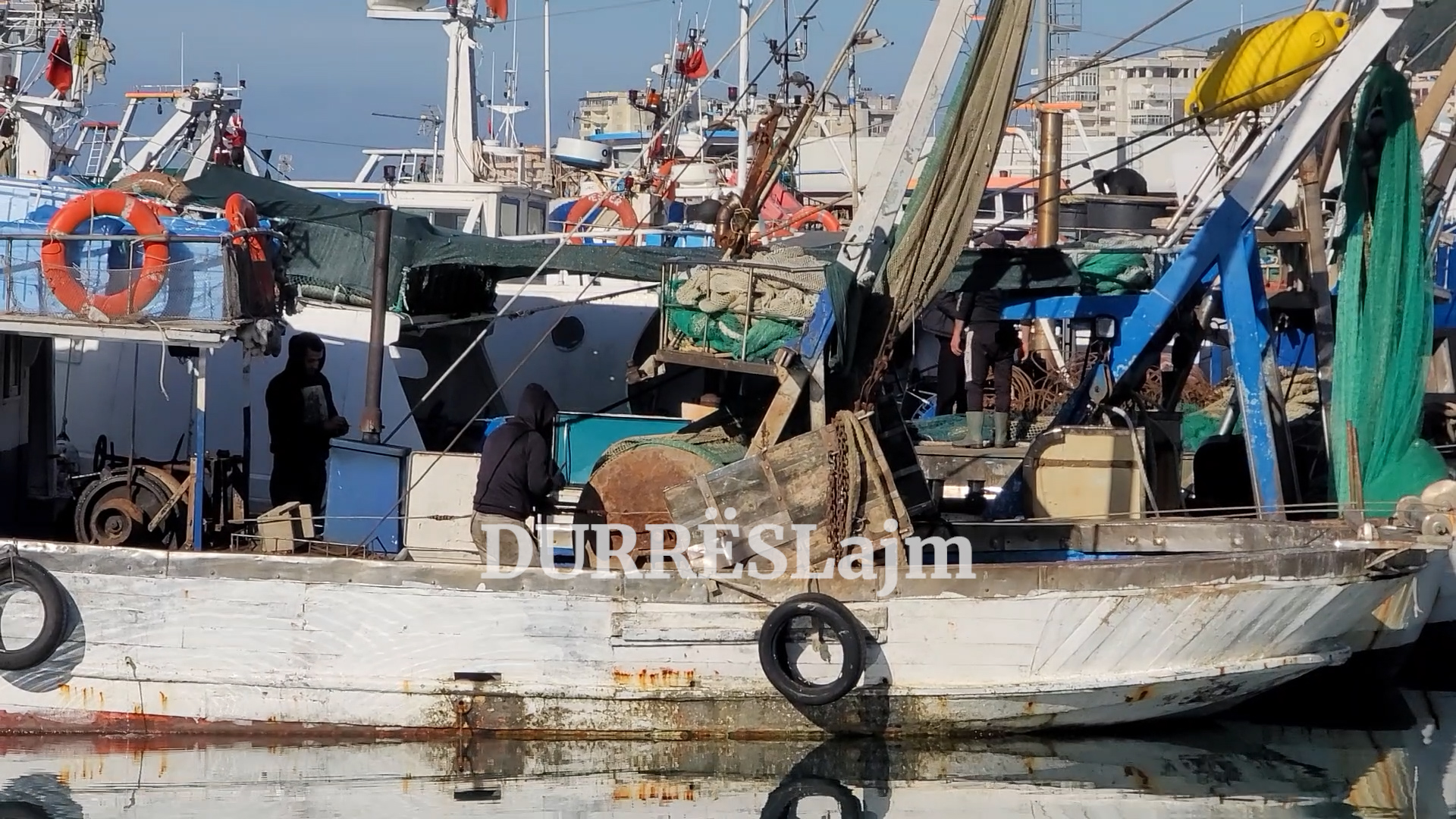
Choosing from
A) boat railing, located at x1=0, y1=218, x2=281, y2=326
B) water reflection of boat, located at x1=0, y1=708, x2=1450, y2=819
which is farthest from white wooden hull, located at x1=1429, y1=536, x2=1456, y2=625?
boat railing, located at x1=0, y1=218, x2=281, y2=326

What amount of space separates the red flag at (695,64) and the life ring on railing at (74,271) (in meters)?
13.9

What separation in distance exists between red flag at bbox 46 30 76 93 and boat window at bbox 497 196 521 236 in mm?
5617

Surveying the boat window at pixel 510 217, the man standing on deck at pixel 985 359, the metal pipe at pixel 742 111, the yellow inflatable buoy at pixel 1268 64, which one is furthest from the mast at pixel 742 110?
the yellow inflatable buoy at pixel 1268 64

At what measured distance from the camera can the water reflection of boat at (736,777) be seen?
8578 mm

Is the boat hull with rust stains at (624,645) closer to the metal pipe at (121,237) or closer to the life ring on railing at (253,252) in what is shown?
the life ring on railing at (253,252)

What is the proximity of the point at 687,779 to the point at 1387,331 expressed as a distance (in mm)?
5214

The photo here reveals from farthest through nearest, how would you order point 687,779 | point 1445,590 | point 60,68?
point 60,68, point 1445,590, point 687,779

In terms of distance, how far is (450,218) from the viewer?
60.1 ft

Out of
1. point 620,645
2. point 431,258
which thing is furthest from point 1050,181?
point 620,645

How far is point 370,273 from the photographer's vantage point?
39.1 ft

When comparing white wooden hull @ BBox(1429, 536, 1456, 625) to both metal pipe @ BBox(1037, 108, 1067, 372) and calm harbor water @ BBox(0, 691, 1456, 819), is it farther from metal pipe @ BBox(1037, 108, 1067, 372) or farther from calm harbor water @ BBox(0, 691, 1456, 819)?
metal pipe @ BBox(1037, 108, 1067, 372)

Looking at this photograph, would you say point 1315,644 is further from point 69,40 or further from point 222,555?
point 69,40

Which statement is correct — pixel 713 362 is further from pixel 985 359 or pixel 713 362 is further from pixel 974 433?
pixel 985 359

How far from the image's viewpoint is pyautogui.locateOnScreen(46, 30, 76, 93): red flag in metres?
13.0
